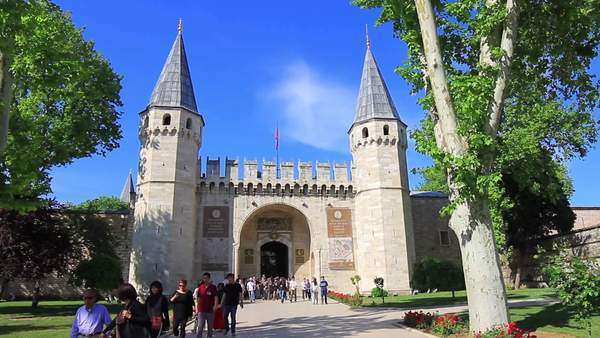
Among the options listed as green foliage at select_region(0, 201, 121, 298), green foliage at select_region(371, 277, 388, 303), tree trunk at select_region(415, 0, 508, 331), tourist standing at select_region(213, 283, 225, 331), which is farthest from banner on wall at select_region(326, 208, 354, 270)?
tree trunk at select_region(415, 0, 508, 331)

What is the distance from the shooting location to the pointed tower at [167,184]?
901 inches

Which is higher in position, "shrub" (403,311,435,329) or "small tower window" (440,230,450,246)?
"small tower window" (440,230,450,246)

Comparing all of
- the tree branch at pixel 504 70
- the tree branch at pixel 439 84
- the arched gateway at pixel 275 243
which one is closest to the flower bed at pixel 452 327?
the tree branch at pixel 439 84

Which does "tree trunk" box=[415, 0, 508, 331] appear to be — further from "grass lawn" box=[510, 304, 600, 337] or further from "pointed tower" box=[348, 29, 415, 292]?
"pointed tower" box=[348, 29, 415, 292]

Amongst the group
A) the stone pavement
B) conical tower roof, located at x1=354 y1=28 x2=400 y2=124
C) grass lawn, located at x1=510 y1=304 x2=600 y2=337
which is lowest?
the stone pavement

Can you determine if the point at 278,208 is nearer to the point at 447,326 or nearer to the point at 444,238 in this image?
the point at 444,238

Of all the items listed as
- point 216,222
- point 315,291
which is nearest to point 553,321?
point 315,291

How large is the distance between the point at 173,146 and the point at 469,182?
65.0ft

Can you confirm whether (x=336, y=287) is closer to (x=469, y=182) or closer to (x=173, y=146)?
(x=173, y=146)

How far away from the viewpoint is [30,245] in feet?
52.9

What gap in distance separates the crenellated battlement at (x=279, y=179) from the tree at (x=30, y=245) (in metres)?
10.6

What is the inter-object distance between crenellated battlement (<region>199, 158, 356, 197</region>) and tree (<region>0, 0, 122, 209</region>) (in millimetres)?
→ 6462

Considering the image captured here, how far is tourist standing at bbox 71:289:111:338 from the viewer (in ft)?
17.1

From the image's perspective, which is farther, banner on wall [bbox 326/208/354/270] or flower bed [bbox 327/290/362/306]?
banner on wall [bbox 326/208/354/270]
